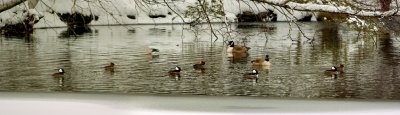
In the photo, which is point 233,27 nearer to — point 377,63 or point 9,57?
point 377,63

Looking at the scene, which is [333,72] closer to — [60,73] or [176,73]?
[176,73]

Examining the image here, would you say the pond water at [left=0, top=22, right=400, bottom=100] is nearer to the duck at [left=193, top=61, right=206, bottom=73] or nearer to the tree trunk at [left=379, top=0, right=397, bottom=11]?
the duck at [left=193, top=61, right=206, bottom=73]

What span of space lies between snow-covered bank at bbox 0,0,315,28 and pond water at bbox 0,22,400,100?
5 cm

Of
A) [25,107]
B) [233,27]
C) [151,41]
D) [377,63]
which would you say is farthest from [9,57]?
[377,63]

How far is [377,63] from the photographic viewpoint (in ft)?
8.77

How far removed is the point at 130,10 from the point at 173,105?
1.20m

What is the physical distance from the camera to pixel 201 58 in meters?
2.96

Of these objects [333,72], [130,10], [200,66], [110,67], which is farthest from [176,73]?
[333,72]

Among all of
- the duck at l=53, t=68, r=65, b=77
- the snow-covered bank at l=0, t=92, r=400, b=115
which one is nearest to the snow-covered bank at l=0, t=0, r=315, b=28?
the duck at l=53, t=68, r=65, b=77

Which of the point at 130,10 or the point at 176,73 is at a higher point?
the point at 130,10

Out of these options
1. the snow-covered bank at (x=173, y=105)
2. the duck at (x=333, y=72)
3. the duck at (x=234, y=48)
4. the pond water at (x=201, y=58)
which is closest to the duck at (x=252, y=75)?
the pond water at (x=201, y=58)

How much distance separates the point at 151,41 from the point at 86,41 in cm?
38

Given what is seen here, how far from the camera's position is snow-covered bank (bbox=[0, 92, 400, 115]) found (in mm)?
1229

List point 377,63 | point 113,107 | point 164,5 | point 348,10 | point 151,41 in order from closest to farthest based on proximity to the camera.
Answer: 1. point 113,107
2. point 348,10
3. point 164,5
4. point 377,63
5. point 151,41
